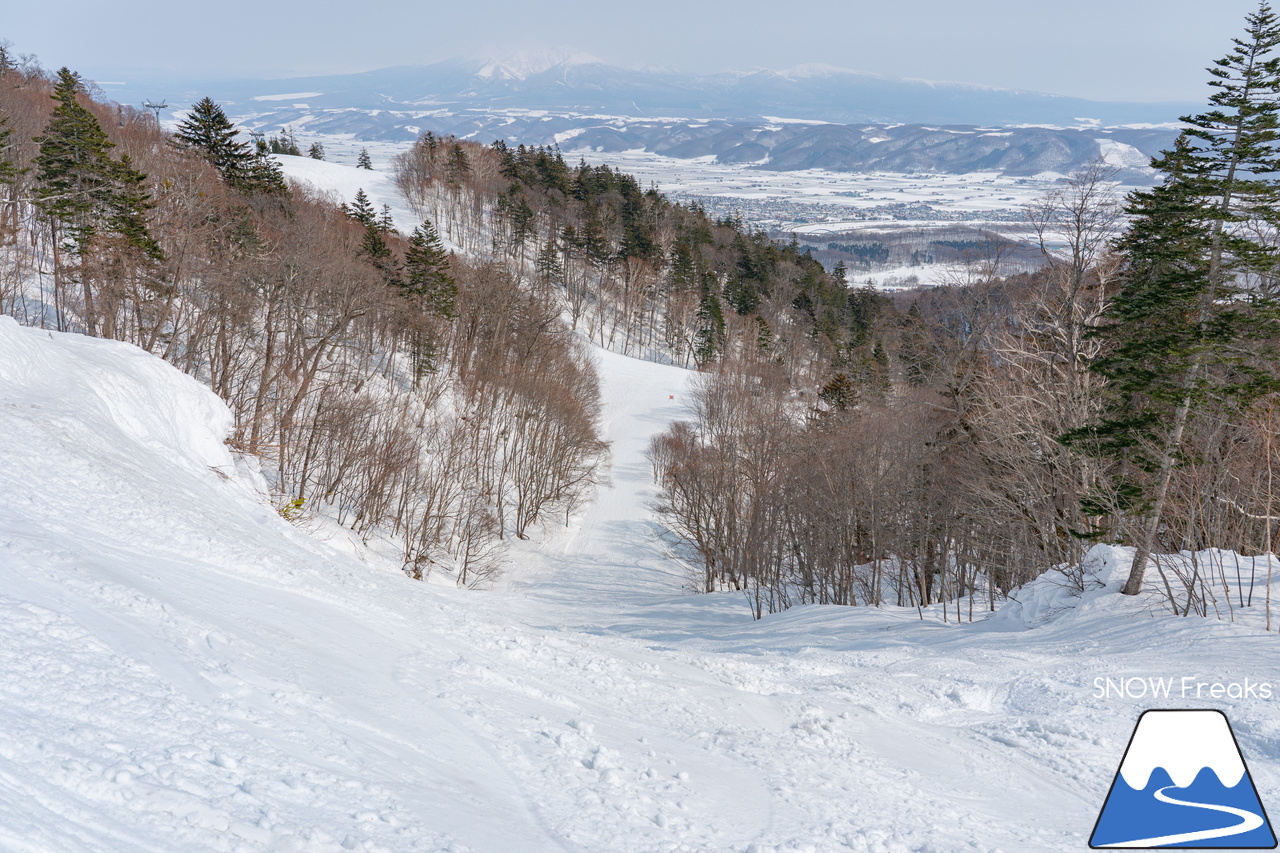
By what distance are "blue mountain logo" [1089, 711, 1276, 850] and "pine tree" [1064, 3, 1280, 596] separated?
6875 millimetres

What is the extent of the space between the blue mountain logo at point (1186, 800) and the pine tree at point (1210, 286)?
6.88 meters

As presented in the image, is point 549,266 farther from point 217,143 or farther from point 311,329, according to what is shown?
point 311,329

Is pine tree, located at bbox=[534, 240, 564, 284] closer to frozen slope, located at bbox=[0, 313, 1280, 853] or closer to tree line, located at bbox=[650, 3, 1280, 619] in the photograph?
tree line, located at bbox=[650, 3, 1280, 619]

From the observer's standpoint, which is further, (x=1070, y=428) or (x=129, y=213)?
(x=129, y=213)

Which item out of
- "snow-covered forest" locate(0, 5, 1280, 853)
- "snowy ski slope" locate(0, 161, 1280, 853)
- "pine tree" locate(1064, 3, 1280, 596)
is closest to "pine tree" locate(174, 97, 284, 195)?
"snow-covered forest" locate(0, 5, 1280, 853)

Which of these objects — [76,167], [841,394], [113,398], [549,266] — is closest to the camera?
[113,398]

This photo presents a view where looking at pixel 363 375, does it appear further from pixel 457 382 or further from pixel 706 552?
pixel 706 552

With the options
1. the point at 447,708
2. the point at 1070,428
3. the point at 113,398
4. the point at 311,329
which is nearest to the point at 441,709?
the point at 447,708

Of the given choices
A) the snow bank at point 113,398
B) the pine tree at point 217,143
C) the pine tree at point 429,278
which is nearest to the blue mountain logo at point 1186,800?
the snow bank at point 113,398

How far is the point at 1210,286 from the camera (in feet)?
35.9

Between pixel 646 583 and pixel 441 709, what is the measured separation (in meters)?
27.4

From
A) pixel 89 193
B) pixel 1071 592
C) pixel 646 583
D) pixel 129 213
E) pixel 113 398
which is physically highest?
pixel 89 193

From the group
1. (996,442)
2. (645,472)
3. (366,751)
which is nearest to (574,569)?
(645,472)

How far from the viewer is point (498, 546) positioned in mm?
34719
